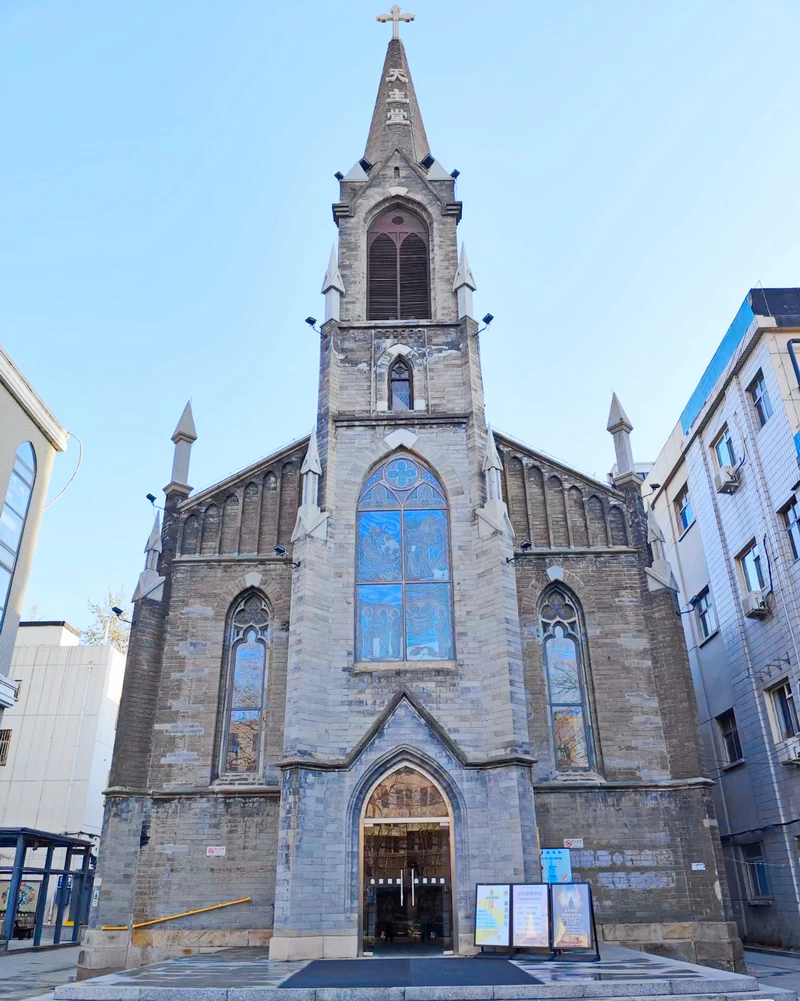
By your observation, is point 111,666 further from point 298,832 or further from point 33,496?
point 298,832

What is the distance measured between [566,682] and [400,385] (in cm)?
1014

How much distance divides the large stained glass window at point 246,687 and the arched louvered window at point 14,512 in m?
6.84

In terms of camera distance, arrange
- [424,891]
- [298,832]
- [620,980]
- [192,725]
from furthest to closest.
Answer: [192,725] → [424,891] → [298,832] → [620,980]

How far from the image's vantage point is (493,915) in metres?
15.2

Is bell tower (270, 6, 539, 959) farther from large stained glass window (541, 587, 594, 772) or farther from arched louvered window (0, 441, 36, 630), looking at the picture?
arched louvered window (0, 441, 36, 630)

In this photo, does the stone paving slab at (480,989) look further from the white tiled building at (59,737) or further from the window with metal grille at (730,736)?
the white tiled building at (59,737)

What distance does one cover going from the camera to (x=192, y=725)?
66.4 ft

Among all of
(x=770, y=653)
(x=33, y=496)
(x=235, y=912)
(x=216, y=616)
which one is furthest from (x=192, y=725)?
(x=770, y=653)

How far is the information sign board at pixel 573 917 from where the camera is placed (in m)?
14.0

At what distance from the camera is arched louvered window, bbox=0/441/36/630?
74.9 ft

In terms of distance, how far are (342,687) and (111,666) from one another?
23.6 m

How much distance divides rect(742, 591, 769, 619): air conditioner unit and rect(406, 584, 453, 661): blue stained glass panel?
30.1 feet

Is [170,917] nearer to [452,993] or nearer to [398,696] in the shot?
[398,696]

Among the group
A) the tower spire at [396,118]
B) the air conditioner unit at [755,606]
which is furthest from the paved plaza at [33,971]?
the tower spire at [396,118]
